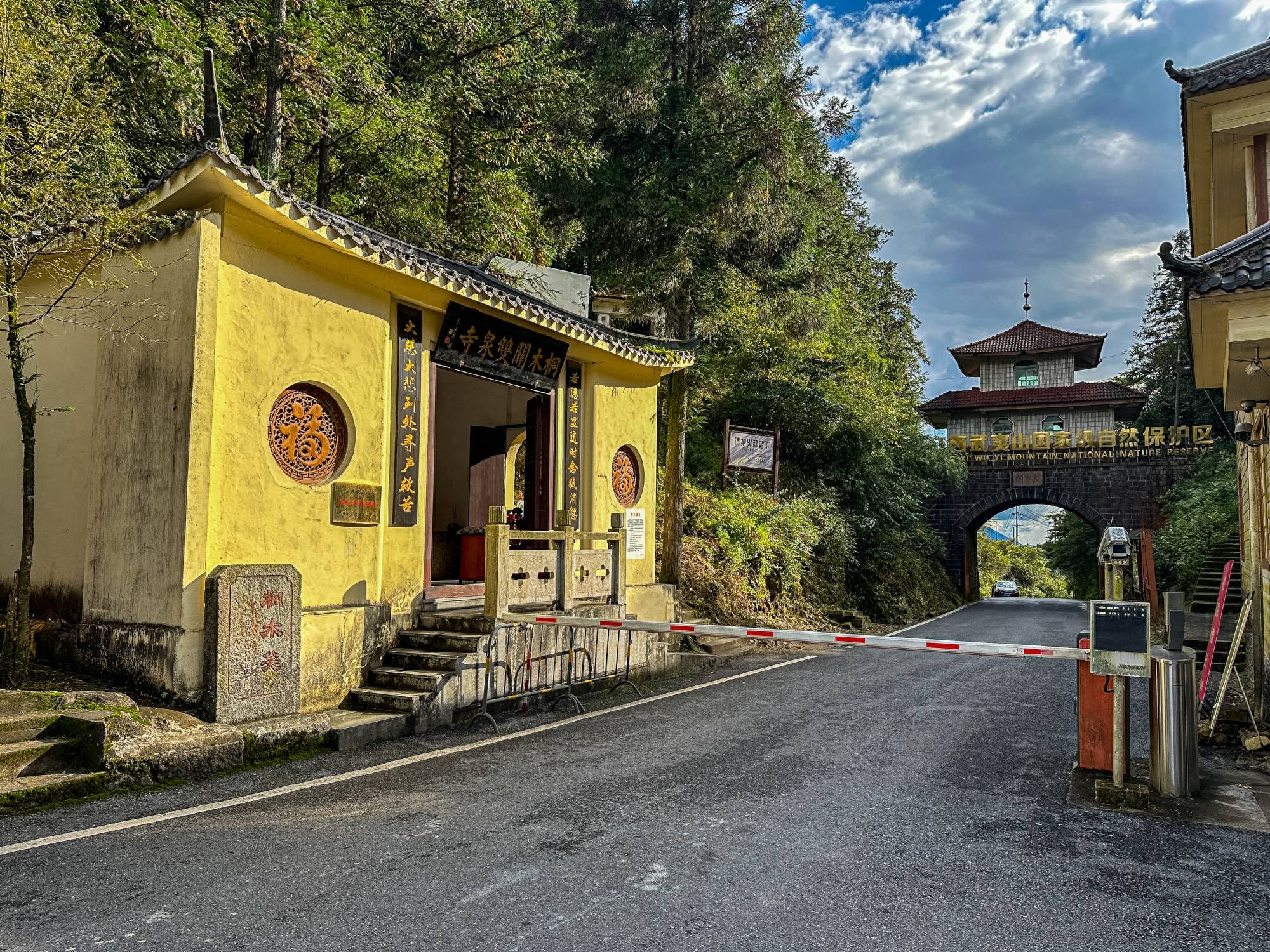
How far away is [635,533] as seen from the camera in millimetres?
12023

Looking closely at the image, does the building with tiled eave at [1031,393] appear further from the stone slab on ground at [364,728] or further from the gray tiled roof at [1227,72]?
the stone slab on ground at [364,728]

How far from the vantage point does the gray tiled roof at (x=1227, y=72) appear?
→ 27.5ft

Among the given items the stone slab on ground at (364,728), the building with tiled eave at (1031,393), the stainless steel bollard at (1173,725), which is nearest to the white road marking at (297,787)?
the stone slab on ground at (364,728)

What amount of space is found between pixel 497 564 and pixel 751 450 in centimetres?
1078

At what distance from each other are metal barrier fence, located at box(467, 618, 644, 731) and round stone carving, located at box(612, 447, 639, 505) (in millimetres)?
2762

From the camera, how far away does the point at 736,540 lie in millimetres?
16406

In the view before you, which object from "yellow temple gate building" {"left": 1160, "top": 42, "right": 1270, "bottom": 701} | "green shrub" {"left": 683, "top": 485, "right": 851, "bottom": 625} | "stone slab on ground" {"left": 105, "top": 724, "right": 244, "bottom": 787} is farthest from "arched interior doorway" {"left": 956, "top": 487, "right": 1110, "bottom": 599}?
"stone slab on ground" {"left": 105, "top": 724, "right": 244, "bottom": 787}

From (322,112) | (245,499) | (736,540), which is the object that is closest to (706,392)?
(736,540)

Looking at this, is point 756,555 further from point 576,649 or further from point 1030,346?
point 1030,346

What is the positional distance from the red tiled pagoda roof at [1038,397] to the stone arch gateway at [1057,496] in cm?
559

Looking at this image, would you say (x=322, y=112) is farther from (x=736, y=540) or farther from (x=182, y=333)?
(x=736, y=540)

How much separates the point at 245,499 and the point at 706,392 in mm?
13103

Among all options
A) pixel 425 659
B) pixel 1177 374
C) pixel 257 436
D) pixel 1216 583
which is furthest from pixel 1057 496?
pixel 257 436

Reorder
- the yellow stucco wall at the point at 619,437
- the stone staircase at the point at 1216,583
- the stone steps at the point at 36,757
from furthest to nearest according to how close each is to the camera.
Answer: the stone staircase at the point at 1216,583
the yellow stucco wall at the point at 619,437
the stone steps at the point at 36,757
